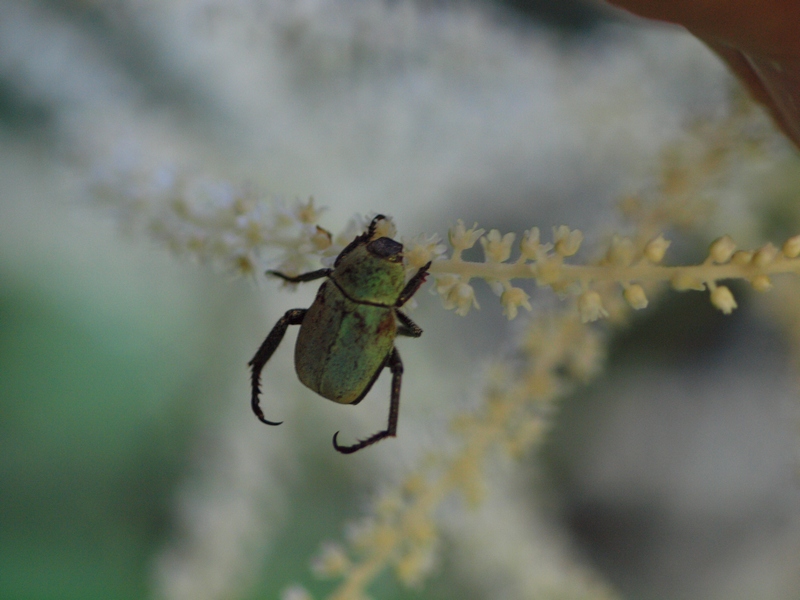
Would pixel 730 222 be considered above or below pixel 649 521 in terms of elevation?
above

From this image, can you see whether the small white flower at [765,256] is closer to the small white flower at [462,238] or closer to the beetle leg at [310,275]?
the small white flower at [462,238]

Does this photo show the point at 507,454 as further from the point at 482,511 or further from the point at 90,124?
the point at 90,124

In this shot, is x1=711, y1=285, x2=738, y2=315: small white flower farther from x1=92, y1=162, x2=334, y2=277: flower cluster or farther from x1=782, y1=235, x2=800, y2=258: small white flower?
x1=92, y1=162, x2=334, y2=277: flower cluster

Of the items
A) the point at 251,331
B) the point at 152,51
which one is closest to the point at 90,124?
the point at 152,51

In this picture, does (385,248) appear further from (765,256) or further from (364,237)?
(765,256)

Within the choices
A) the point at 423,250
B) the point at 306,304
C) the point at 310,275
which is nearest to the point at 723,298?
the point at 423,250

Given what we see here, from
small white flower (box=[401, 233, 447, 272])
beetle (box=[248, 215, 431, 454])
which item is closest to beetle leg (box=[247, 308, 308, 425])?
beetle (box=[248, 215, 431, 454])

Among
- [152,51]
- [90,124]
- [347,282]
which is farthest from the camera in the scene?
[152,51]
